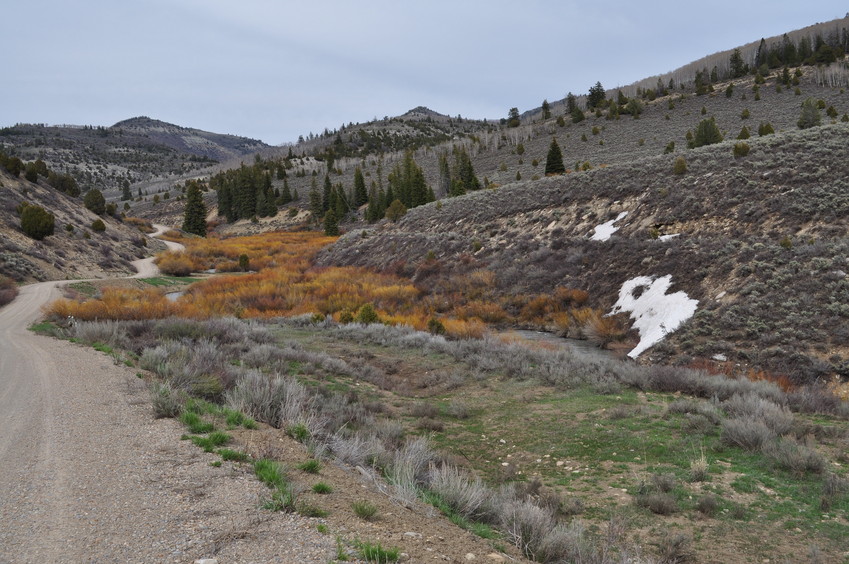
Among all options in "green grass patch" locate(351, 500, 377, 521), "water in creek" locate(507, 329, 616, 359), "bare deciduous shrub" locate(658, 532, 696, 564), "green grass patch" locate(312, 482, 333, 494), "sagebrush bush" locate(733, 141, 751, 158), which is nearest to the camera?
"green grass patch" locate(351, 500, 377, 521)

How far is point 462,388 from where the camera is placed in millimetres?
12828

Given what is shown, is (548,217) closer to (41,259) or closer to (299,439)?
(299,439)

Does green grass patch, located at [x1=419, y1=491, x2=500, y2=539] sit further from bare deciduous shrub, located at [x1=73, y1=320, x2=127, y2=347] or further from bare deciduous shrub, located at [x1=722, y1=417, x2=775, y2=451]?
bare deciduous shrub, located at [x1=73, y1=320, x2=127, y2=347]

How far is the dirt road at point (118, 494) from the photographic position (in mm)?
4051

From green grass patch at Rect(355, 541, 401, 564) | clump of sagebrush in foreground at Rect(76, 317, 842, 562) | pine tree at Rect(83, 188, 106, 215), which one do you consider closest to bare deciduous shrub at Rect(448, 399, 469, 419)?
clump of sagebrush in foreground at Rect(76, 317, 842, 562)

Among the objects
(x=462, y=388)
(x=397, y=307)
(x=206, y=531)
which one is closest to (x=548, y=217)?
(x=397, y=307)

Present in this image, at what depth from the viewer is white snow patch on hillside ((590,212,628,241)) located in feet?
82.6

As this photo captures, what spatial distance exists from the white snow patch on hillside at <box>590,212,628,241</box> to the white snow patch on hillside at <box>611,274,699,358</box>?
503 centimetres

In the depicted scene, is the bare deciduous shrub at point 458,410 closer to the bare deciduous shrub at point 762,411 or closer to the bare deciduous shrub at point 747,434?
the bare deciduous shrub at point 747,434

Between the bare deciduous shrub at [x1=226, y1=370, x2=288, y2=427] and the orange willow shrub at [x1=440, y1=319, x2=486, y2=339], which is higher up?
the bare deciduous shrub at [x1=226, y1=370, x2=288, y2=427]

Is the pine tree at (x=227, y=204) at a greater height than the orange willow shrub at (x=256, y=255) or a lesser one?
greater

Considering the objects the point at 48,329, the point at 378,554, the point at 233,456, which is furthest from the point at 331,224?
the point at 378,554

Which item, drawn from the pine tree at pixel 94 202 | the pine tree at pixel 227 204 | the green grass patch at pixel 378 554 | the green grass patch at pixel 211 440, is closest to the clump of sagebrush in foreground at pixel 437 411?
the green grass patch at pixel 211 440

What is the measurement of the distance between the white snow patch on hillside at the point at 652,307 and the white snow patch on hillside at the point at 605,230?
503 centimetres
